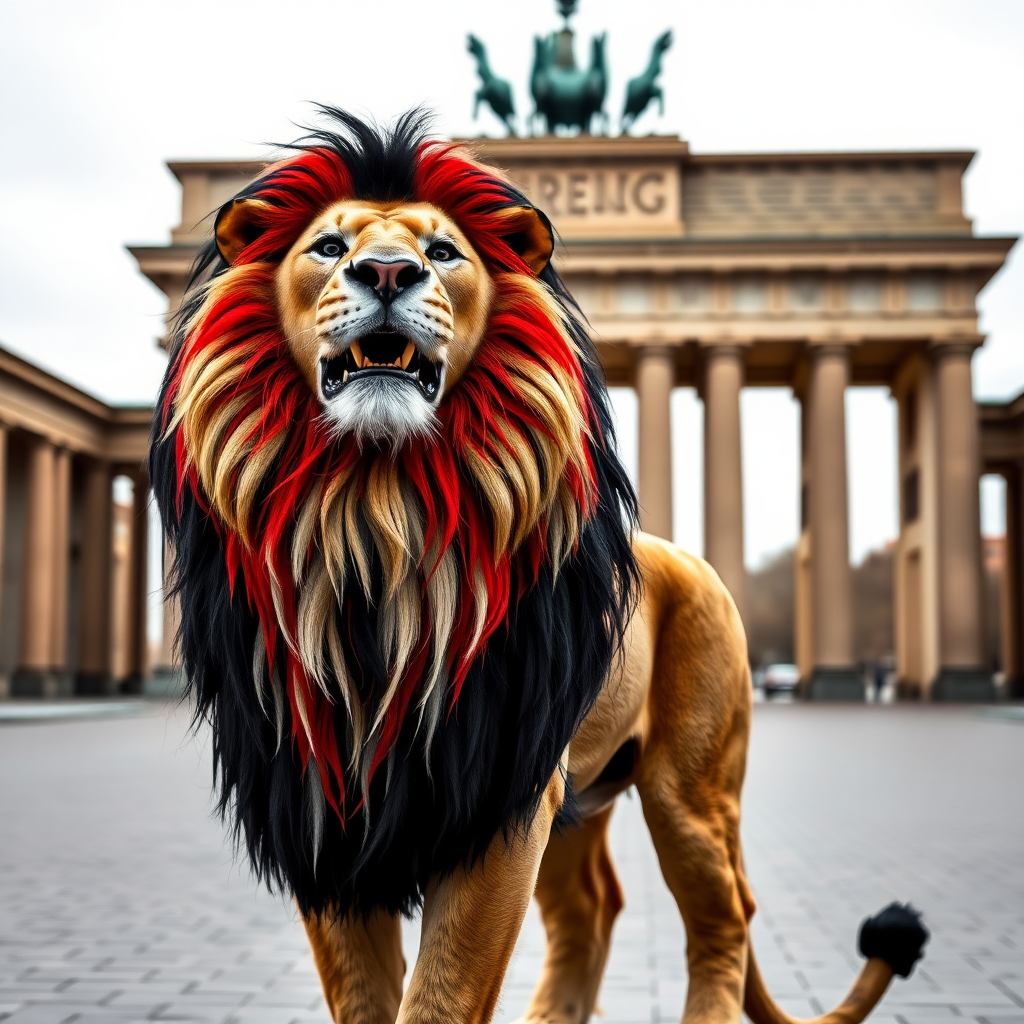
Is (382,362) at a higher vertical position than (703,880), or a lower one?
higher

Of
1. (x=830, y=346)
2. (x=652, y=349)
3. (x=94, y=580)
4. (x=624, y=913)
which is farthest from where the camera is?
(x=94, y=580)

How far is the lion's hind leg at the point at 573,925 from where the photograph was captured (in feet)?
15.7

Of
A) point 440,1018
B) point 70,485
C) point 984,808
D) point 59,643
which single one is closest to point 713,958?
point 440,1018

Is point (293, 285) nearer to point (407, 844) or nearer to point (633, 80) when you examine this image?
point (407, 844)

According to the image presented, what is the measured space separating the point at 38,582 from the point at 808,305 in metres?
31.0

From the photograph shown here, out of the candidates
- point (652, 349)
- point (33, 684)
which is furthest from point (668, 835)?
point (33, 684)

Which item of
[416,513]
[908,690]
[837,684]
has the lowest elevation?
[908,690]

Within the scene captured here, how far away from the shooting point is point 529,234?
3.15m

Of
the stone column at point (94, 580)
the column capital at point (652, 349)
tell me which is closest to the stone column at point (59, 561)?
the stone column at point (94, 580)

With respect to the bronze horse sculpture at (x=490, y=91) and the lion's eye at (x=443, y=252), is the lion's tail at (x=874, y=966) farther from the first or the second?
the bronze horse sculpture at (x=490, y=91)

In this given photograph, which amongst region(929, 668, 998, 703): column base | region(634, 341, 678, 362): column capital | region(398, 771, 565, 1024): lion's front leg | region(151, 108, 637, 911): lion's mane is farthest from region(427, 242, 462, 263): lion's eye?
region(634, 341, 678, 362): column capital

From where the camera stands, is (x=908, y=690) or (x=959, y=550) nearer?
(x=959, y=550)

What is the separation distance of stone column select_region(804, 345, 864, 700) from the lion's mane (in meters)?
47.0

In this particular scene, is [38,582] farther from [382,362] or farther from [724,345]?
[382,362]
